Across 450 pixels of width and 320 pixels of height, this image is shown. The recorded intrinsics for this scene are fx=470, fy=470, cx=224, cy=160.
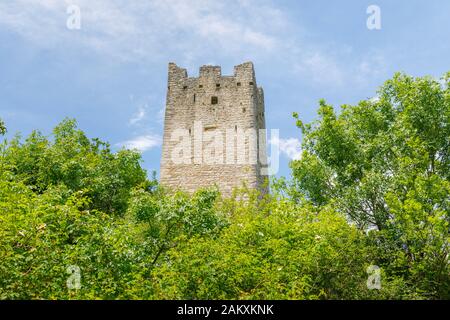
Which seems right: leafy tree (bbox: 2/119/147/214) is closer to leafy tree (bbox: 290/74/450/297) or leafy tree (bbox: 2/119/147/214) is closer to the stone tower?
the stone tower

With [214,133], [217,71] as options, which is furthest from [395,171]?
[217,71]

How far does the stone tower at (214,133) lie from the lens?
23312 millimetres

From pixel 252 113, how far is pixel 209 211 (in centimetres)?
943

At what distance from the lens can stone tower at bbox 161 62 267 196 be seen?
23.3 m

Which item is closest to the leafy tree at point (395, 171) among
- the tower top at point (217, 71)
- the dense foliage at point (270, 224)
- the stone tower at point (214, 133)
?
the dense foliage at point (270, 224)

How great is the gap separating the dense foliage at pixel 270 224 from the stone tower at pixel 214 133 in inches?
62.4

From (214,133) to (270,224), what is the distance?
9.85m

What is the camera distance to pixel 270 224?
14.8m

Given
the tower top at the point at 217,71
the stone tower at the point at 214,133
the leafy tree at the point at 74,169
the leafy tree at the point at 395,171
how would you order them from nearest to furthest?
the leafy tree at the point at 395,171, the leafy tree at the point at 74,169, the stone tower at the point at 214,133, the tower top at the point at 217,71

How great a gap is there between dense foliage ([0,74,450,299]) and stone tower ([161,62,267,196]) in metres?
1.59

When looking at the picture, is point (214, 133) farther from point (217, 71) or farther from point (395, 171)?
point (395, 171)

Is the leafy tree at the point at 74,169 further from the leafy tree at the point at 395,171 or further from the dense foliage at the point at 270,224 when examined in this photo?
the leafy tree at the point at 395,171

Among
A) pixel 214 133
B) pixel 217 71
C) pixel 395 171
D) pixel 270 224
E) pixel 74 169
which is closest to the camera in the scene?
pixel 270 224
